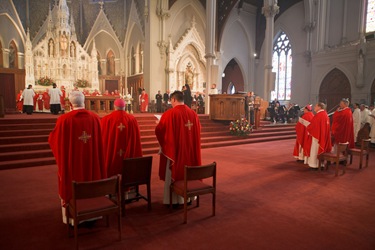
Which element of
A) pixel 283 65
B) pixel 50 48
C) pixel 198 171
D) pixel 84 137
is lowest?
pixel 198 171

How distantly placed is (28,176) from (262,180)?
17.1ft

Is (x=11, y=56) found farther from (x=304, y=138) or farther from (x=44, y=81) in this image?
(x=304, y=138)

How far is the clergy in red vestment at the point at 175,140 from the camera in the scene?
4.29m

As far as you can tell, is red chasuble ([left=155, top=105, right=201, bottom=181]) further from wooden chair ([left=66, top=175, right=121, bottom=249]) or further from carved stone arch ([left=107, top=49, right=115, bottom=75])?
carved stone arch ([left=107, top=49, right=115, bottom=75])

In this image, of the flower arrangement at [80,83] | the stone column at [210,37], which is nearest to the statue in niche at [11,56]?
the flower arrangement at [80,83]

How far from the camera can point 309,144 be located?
7168 millimetres

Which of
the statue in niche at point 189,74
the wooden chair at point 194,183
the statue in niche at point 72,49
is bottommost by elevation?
the wooden chair at point 194,183

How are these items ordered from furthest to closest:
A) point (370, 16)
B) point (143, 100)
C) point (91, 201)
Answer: point (370, 16) → point (143, 100) → point (91, 201)

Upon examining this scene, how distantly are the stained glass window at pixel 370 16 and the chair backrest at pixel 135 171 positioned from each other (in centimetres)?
1792

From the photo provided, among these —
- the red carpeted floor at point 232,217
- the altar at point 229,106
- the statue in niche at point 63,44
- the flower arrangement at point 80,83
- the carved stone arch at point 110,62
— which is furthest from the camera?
the carved stone arch at point 110,62

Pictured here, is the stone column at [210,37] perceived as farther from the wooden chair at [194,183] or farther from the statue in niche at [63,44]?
the wooden chair at [194,183]

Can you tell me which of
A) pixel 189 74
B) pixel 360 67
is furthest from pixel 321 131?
pixel 189 74

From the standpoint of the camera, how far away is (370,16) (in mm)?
16641

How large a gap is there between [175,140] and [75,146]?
57.5 inches
